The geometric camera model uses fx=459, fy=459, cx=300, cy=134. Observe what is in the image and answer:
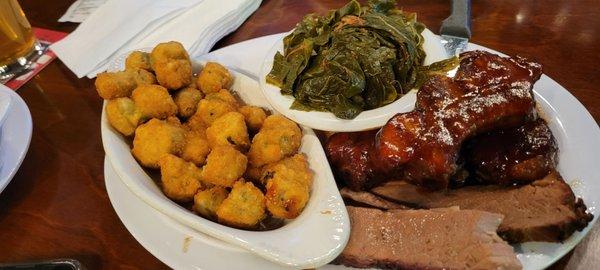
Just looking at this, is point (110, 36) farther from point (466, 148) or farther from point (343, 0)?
point (466, 148)

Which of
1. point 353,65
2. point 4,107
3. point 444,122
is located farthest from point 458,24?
point 4,107

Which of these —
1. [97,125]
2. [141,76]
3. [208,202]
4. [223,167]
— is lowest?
[97,125]

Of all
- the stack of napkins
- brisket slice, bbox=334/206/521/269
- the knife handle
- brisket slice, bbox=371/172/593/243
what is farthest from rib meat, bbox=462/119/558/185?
the stack of napkins

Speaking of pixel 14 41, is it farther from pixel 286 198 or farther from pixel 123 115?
pixel 286 198

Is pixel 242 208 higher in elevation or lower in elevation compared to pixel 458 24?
lower

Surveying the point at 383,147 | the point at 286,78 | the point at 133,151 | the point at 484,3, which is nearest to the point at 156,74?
the point at 133,151
